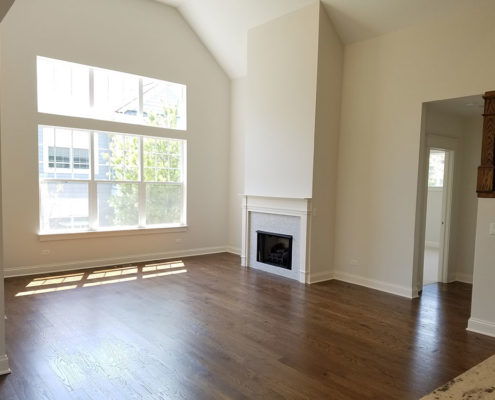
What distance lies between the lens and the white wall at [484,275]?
3.67m

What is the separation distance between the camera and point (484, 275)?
3709mm

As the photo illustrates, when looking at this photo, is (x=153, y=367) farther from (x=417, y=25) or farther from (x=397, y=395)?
(x=417, y=25)

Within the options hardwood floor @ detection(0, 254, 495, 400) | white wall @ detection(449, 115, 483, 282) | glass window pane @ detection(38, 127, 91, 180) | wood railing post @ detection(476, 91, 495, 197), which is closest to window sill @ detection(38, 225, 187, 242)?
hardwood floor @ detection(0, 254, 495, 400)

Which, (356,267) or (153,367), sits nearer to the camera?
(153,367)

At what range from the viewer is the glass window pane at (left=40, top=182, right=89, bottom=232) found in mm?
5730

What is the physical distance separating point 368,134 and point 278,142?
4.38 feet

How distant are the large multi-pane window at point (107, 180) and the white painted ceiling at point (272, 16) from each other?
191cm

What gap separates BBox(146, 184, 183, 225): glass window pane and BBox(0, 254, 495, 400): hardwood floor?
5.78ft

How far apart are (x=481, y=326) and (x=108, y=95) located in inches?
239

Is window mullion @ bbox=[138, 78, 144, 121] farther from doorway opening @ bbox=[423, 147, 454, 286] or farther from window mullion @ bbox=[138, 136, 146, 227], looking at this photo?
doorway opening @ bbox=[423, 147, 454, 286]

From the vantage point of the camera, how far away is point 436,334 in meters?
3.67

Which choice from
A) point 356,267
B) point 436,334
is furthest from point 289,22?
point 436,334

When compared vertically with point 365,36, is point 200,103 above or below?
below

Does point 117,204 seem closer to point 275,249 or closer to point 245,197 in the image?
point 245,197
